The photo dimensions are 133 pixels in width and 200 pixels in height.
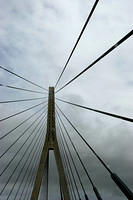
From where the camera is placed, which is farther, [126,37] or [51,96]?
[51,96]

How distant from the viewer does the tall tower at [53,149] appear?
44.5 ft

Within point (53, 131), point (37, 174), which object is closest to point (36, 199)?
point (37, 174)

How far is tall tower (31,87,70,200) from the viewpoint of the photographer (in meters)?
13.6

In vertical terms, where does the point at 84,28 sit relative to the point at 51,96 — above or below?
above

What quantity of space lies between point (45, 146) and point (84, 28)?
11328 mm

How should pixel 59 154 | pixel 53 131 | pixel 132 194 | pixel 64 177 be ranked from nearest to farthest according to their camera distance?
pixel 132 194 < pixel 64 177 < pixel 59 154 < pixel 53 131

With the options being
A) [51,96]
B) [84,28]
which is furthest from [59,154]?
[84,28]

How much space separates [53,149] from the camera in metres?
16.0

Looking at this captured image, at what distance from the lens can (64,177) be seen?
13961 millimetres

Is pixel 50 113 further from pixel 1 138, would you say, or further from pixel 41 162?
pixel 1 138

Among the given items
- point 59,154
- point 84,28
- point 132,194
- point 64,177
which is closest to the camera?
point 132,194

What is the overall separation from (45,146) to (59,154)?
1400mm

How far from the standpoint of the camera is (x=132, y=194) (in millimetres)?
3182

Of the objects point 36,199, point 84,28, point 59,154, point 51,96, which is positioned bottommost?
point 36,199
